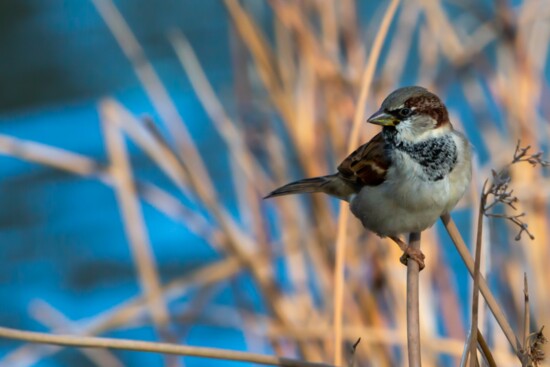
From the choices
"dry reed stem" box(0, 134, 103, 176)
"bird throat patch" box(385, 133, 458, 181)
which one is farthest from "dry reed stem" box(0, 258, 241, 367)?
"bird throat patch" box(385, 133, 458, 181)

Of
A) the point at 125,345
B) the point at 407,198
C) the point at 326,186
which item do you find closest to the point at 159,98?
the point at 326,186

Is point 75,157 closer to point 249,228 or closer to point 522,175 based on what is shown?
point 249,228

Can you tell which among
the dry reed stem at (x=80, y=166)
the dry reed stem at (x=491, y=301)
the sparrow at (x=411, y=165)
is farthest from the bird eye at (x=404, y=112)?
the dry reed stem at (x=80, y=166)

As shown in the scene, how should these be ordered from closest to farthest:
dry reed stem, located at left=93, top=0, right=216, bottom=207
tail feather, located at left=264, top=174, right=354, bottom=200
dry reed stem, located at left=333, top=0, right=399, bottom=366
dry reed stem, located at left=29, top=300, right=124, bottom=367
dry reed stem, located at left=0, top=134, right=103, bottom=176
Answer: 1. dry reed stem, located at left=333, top=0, right=399, bottom=366
2. tail feather, located at left=264, top=174, right=354, bottom=200
3. dry reed stem, located at left=0, top=134, right=103, bottom=176
4. dry reed stem, located at left=93, top=0, right=216, bottom=207
5. dry reed stem, located at left=29, top=300, right=124, bottom=367

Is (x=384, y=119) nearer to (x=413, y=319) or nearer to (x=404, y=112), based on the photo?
(x=404, y=112)

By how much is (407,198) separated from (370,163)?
13 centimetres

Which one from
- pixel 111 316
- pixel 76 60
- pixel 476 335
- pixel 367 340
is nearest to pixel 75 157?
pixel 111 316

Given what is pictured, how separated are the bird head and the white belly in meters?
0.07

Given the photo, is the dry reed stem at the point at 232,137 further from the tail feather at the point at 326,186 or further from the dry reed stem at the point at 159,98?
the tail feather at the point at 326,186

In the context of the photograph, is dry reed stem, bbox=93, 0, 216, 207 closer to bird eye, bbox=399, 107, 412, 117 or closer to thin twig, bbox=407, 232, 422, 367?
bird eye, bbox=399, 107, 412, 117

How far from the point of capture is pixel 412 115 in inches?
68.0

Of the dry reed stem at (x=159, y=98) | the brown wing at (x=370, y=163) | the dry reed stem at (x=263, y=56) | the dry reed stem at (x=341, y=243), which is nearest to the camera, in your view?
the dry reed stem at (x=341, y=243)

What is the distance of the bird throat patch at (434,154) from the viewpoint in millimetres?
1767

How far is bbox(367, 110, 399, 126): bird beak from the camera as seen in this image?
1.71 metres
